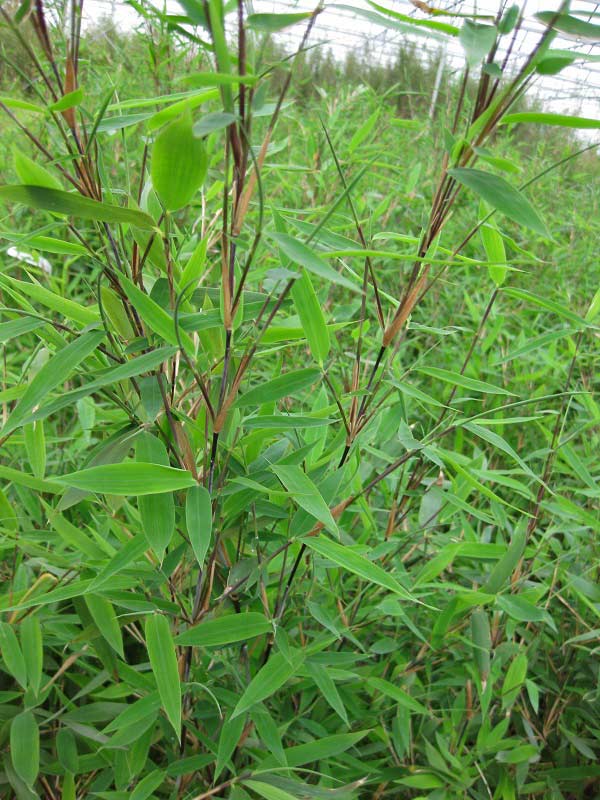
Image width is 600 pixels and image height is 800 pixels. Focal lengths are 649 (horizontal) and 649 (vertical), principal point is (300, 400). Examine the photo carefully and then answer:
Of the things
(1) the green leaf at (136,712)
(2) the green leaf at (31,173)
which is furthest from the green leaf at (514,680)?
(2) the green leaf at (31,173)

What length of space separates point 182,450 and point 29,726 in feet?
1.18

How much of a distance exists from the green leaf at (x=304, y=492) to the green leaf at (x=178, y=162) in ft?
0.75

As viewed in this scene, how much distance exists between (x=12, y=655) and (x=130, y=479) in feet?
1.05

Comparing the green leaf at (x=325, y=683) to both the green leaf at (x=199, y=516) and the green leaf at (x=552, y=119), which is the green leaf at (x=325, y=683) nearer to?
the green leaf at (x=199, y=516)

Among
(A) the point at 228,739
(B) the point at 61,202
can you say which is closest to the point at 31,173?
(B) the point at 61,202

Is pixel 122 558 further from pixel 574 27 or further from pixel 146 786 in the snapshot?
pixel 574 27

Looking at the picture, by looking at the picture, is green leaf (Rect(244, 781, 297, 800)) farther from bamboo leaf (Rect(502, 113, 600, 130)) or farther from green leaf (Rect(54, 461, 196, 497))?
bamboo leaf (Rect(502, 113, 600, 130))

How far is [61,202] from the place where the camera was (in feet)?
1.34

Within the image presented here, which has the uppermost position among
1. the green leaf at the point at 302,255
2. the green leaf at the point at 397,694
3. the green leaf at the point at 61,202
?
the green leaf at the point at 61,202

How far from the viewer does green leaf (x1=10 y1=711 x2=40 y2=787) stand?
25.0 inches

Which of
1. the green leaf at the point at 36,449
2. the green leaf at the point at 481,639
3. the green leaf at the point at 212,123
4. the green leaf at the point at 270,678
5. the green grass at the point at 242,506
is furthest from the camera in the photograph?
the green leaf at the point at 481,639

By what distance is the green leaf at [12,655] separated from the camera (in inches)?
25.7

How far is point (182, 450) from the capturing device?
0.57 m

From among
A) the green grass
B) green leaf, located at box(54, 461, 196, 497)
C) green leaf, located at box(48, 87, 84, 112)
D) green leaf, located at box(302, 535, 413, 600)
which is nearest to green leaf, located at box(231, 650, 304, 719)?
the green grass
